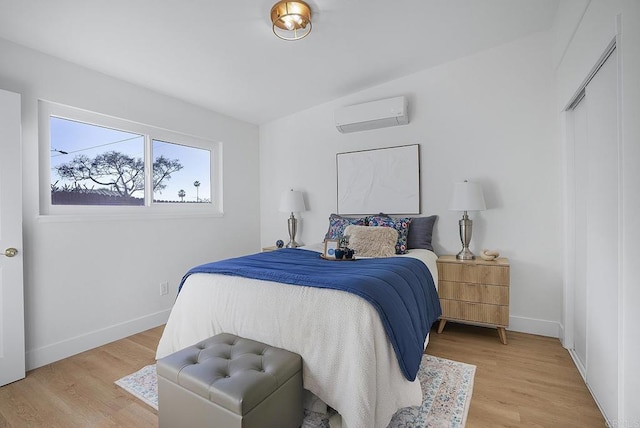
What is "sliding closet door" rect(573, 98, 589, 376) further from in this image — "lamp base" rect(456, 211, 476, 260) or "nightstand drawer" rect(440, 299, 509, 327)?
"lamp base" rect(456, 211, 476, 260)

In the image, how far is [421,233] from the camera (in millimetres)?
3049

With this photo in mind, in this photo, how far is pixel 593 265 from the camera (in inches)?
72.6

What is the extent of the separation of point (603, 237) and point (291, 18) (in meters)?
2.37

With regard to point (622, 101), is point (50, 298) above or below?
below

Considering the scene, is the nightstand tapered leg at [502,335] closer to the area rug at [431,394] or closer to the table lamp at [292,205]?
the area rug at [431,394]

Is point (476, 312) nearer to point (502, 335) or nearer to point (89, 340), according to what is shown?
point (502, 335)

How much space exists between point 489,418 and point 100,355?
2.85 meters

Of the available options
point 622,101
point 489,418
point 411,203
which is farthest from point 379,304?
point 411,203

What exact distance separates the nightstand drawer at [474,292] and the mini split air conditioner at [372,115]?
1.74 meters

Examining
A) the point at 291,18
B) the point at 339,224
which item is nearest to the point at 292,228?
the point at 339,224

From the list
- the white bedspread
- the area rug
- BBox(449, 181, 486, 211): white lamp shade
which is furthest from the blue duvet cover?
BBox(449, 181, 486, 211): white lamp shade

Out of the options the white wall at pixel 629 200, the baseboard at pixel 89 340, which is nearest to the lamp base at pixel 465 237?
the white wall at pixel 629 200

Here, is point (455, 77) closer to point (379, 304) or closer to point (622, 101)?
point (622, 101)

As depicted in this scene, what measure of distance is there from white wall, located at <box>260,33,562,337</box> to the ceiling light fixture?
139 centimetres
